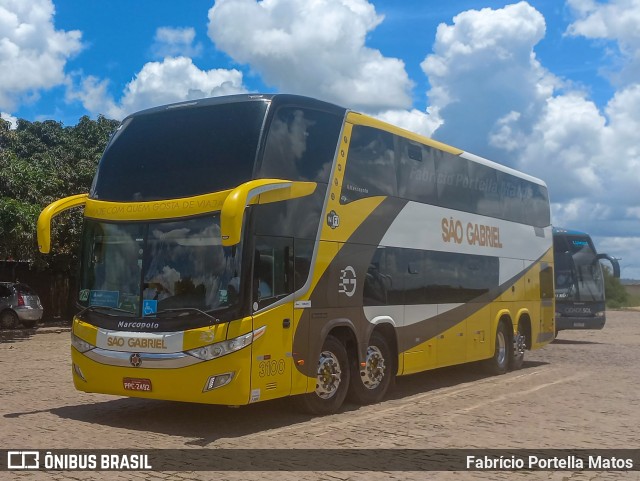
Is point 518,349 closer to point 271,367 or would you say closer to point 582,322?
point 271,367

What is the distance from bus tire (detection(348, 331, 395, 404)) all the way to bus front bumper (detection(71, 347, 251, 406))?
257cm

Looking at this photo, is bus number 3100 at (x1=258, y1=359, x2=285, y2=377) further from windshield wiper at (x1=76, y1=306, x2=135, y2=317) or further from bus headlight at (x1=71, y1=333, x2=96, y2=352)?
bus headlight at (x1=71, y1=333, x2=96, y2=352)

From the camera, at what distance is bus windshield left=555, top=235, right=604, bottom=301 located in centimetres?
2588

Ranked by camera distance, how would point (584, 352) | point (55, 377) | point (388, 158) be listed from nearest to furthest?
point (388, 158) → point (55, 377) → point (584, 352)

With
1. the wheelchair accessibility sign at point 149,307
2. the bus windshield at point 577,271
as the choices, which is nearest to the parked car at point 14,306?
the bus windshield at point 577,271

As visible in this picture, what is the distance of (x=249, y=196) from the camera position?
8.88m

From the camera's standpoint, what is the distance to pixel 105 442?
8.61 m

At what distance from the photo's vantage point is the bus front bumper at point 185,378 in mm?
9016

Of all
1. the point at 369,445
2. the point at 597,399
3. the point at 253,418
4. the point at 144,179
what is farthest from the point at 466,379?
the point at 144,179

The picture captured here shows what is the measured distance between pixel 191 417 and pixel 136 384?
1269mm

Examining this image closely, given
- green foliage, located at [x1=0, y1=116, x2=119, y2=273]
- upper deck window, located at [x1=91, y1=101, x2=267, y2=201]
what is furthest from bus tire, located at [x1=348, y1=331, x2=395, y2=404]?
green foliage, located at [x1=0, y1=116, x2=119, y2=273]

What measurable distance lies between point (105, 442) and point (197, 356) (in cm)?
134

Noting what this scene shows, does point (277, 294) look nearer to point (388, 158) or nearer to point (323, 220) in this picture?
point (323, 220)

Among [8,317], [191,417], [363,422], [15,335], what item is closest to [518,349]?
[363,422]
